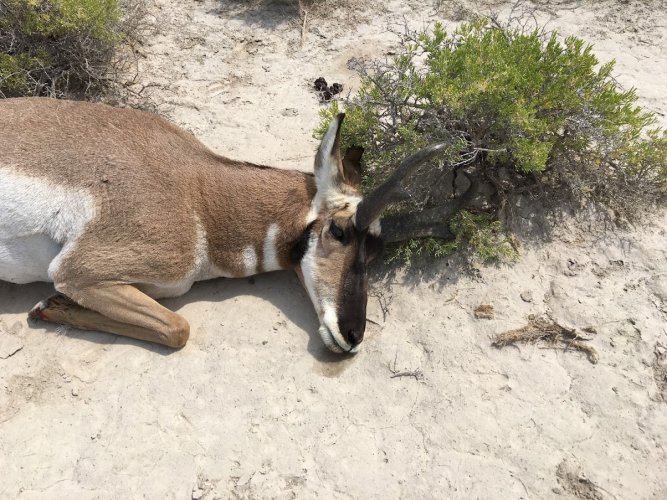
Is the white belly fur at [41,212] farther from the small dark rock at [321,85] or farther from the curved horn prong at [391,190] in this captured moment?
the small dark rock at [321,85]

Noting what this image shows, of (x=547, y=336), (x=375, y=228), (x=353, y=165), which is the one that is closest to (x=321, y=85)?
(x=353, y=165)

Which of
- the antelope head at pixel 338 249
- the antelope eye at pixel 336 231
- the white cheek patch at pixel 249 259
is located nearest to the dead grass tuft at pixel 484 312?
the antelope head at pixel 338 249

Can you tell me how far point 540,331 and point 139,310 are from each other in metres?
3.24

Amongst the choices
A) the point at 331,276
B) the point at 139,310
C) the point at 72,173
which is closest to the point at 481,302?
the point at 331,276

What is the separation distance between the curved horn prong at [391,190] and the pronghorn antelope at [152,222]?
0.01 metres

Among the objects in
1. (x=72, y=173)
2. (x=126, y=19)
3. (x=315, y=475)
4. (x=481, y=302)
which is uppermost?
(x=126, y=19)

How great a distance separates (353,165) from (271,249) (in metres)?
1.08

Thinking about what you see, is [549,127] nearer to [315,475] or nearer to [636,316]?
[636,316]

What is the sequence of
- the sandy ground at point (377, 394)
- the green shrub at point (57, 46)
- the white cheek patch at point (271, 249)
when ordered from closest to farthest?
the sandy ground at point (377, 394) < the white cheek patch at point (271, 249) < the green shrub at point (57, 46)

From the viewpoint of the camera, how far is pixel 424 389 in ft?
13.3

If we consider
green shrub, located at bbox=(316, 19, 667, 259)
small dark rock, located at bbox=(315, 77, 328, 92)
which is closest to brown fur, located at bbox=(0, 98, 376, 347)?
green shrub, located at bbox=(316, 19, 667, 259)

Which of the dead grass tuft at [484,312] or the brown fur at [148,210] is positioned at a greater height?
the brown fur at [148,210]

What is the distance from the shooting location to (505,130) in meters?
4.65

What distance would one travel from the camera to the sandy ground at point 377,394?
3582mm
